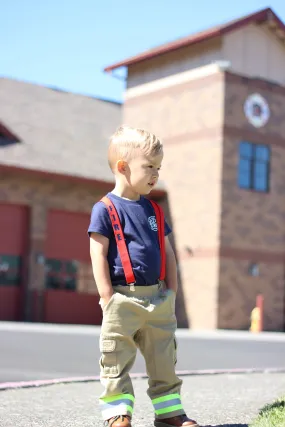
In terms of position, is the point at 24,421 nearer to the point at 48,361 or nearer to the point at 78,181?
the point at 48,361

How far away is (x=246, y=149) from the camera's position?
28922mm

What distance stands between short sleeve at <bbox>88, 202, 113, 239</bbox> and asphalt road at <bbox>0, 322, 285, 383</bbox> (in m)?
4.57

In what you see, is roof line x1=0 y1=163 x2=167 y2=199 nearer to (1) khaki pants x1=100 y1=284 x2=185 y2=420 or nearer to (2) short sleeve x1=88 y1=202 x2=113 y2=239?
(2) short sleeve x1=88 y1=202 x2=113 y2=239

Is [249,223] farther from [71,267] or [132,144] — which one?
[132,144]

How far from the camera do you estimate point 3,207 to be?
2722 cm

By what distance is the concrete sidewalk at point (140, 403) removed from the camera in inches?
233

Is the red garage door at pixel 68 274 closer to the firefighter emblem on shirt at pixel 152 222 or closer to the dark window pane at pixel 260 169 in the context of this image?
the dark window pane at pixel 260 169

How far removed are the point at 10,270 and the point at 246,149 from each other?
29.1 ft

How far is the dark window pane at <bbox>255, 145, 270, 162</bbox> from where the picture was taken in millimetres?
29234

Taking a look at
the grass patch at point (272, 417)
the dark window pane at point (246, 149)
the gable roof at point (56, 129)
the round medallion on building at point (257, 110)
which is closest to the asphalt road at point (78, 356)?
the grass patch at point (272, 417)

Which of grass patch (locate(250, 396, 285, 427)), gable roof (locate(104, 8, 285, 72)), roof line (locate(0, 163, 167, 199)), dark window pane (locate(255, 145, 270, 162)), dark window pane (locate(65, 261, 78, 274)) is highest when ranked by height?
gable roof (locate(104, 8, 285, 72))

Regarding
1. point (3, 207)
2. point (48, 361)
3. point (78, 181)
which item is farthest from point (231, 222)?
point (48, 361)

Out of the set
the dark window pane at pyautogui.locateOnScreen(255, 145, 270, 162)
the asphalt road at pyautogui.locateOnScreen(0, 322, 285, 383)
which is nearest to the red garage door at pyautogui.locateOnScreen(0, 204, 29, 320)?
the dark window pane at pyautogui.locateOnScreen(255, 145, 270, 162)

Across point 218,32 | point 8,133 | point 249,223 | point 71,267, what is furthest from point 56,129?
point 249,223
